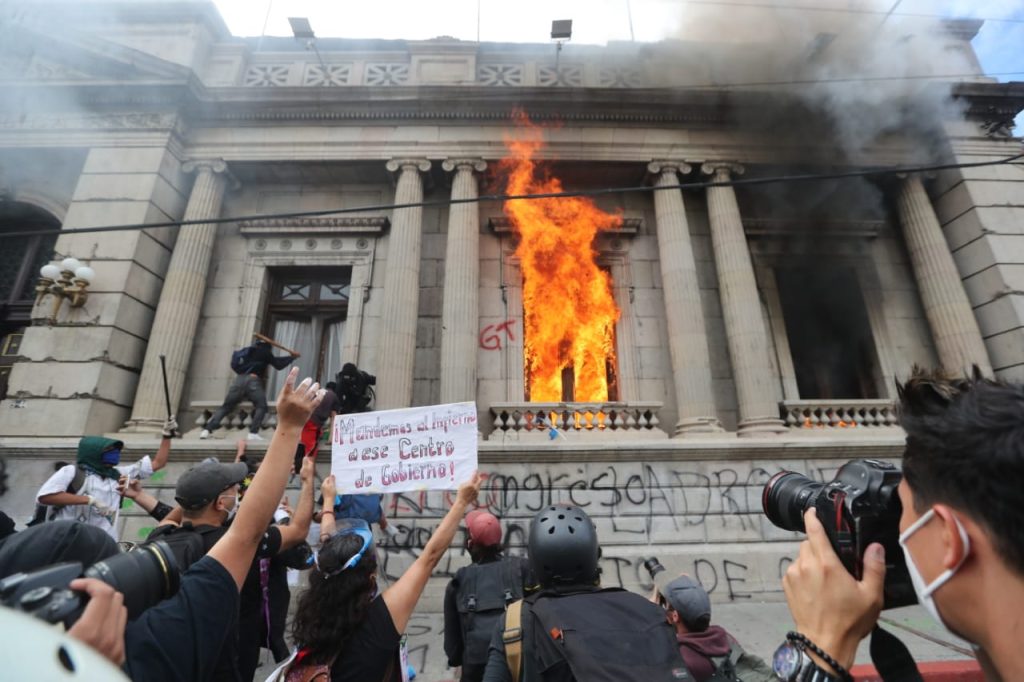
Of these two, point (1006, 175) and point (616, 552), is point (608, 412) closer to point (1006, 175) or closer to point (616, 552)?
point (616, 552)

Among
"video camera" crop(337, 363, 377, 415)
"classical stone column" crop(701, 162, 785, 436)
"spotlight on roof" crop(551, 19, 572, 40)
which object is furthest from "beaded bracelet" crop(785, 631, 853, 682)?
"spotlight on roof" crop(551, 19, 572, 40)

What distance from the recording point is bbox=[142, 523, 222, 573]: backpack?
2199mm

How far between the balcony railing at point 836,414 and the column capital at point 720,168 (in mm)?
5254

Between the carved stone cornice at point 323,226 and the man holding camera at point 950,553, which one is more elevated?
the carved stone cornice at point 323,226

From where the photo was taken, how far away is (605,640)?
1.66 m

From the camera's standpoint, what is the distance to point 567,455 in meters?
7.84

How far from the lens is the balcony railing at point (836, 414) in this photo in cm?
892

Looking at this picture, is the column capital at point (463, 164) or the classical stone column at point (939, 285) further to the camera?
the column capital at point (463, 164)

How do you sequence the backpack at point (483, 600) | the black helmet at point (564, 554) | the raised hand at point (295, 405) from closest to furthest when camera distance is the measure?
the raised hand at point (295, 405) < the black helmet at point (564, 554) < the backpack at point (483, 600)

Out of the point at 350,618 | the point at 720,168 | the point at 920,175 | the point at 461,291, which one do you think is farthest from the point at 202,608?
the point at 920,175

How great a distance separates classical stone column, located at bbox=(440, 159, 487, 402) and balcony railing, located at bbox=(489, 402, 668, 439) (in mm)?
888

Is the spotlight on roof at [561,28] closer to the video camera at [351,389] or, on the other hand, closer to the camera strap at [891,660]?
the video camera at [351,389]

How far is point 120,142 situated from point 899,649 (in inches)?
545

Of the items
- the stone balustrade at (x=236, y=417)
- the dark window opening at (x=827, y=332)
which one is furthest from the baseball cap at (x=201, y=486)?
the dark window opening at (x=827, y=332)
